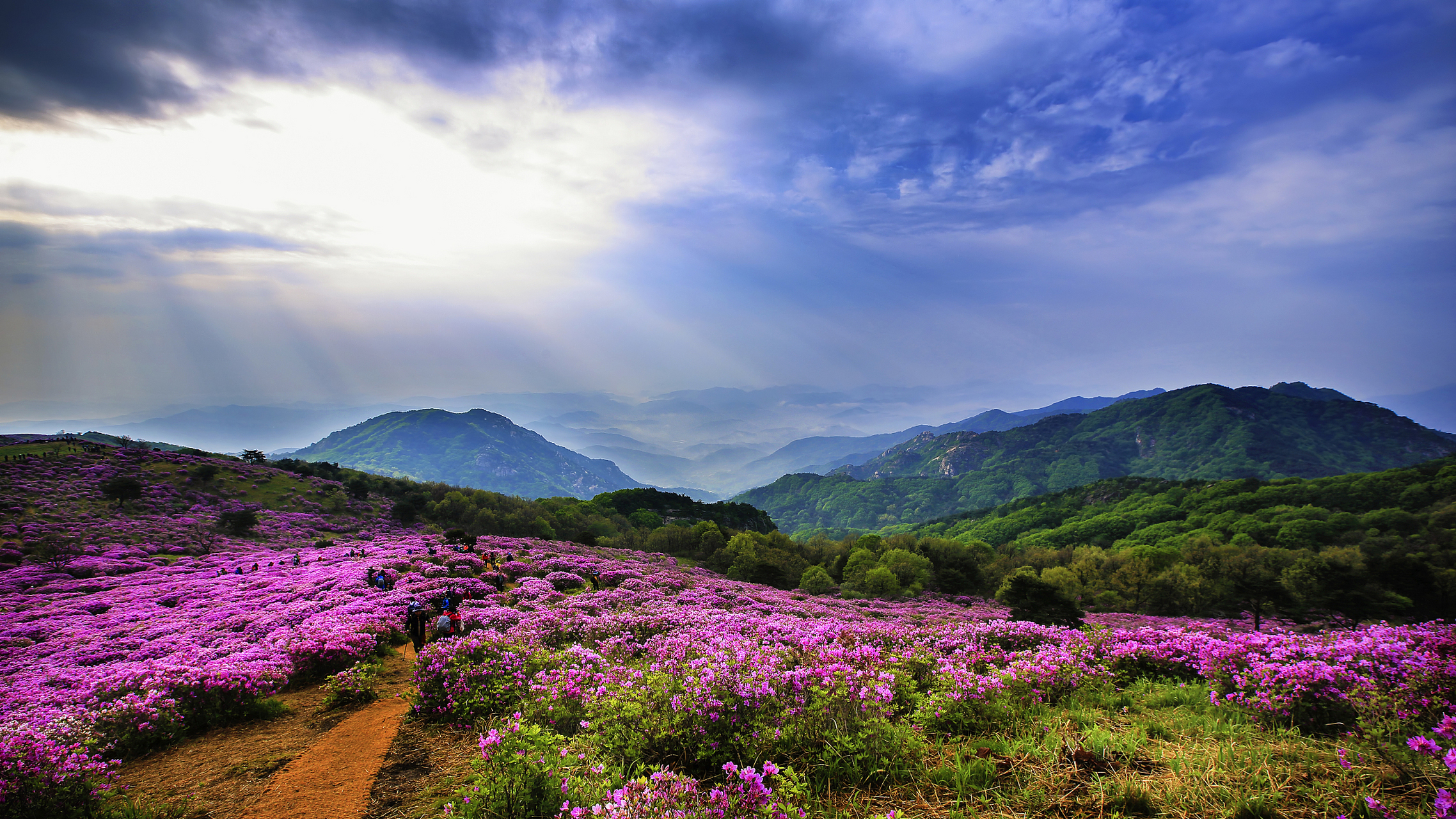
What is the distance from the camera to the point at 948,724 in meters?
6.42

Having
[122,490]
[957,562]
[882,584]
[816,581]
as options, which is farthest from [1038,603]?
[122,490]

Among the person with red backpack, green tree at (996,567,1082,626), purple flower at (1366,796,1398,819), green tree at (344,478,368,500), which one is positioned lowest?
green tree at (996,567,1082,626)

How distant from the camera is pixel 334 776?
6.74 meters

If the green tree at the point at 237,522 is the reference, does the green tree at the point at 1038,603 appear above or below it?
below

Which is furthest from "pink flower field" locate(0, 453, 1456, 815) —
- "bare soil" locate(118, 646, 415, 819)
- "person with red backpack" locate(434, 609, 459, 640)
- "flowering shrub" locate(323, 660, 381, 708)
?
"flowering shrub" locate(323, 660, 381, 708)

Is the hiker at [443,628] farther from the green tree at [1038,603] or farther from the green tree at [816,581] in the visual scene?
the green tree at [816,581]

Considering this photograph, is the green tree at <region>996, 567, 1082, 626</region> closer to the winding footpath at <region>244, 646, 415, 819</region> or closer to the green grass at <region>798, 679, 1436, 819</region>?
the green grass at <region>798, 679, 1436, 819</region>

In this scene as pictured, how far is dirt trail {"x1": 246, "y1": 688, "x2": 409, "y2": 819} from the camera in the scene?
6008mm

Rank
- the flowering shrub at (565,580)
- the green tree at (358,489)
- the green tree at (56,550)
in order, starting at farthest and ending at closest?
the green tree at (358,489)
the green tree at (56,550)
the flowering shrub at (565,580)

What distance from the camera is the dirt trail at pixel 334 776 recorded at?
601 cm

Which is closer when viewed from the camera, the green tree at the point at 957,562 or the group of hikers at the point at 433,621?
the group of hikers at the point at 433,621

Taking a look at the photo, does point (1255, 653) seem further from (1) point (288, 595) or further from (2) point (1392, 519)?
(2) point (1392, 519)

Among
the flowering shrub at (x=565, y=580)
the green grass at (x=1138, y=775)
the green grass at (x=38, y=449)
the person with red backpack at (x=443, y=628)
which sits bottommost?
the flowering shrub at (x=565, y=580)

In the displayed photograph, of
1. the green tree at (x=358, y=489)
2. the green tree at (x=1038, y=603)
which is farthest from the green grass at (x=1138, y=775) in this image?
the green tree at (x=358, y=489)
